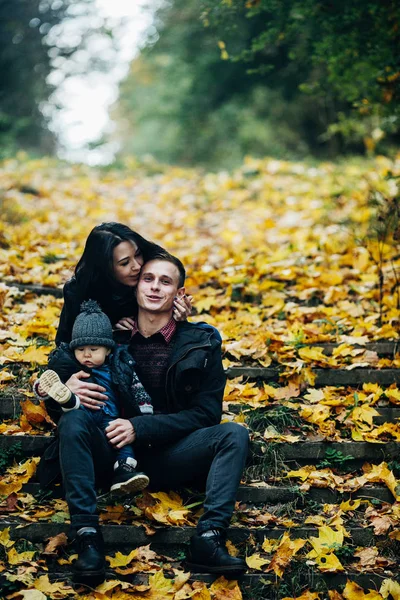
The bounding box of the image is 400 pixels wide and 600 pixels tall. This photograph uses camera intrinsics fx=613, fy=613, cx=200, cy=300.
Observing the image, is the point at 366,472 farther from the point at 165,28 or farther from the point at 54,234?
the point at 165,28

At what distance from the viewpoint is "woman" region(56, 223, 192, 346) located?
3.54m

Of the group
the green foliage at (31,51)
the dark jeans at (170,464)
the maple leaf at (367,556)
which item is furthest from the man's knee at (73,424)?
the green foliage at (31,51)

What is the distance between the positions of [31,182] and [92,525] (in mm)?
8350

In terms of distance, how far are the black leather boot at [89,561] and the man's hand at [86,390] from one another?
61 cm

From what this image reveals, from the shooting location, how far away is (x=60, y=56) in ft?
51.2

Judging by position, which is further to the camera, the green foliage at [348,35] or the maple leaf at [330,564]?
the green foliage at [348,35]

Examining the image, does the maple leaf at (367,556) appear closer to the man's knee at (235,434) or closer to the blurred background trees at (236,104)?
the man's knee at (235,434)

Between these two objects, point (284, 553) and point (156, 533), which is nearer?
point (284, 553)

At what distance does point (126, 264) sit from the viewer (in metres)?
3.54

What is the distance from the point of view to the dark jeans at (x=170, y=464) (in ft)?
9.05

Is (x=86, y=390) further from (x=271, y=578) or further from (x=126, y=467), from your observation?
(x=271, y=578)

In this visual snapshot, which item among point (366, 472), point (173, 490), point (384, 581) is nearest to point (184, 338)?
point (173, 490)

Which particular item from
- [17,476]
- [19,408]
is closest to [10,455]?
[17,476]

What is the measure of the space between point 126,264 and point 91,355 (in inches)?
25.1
